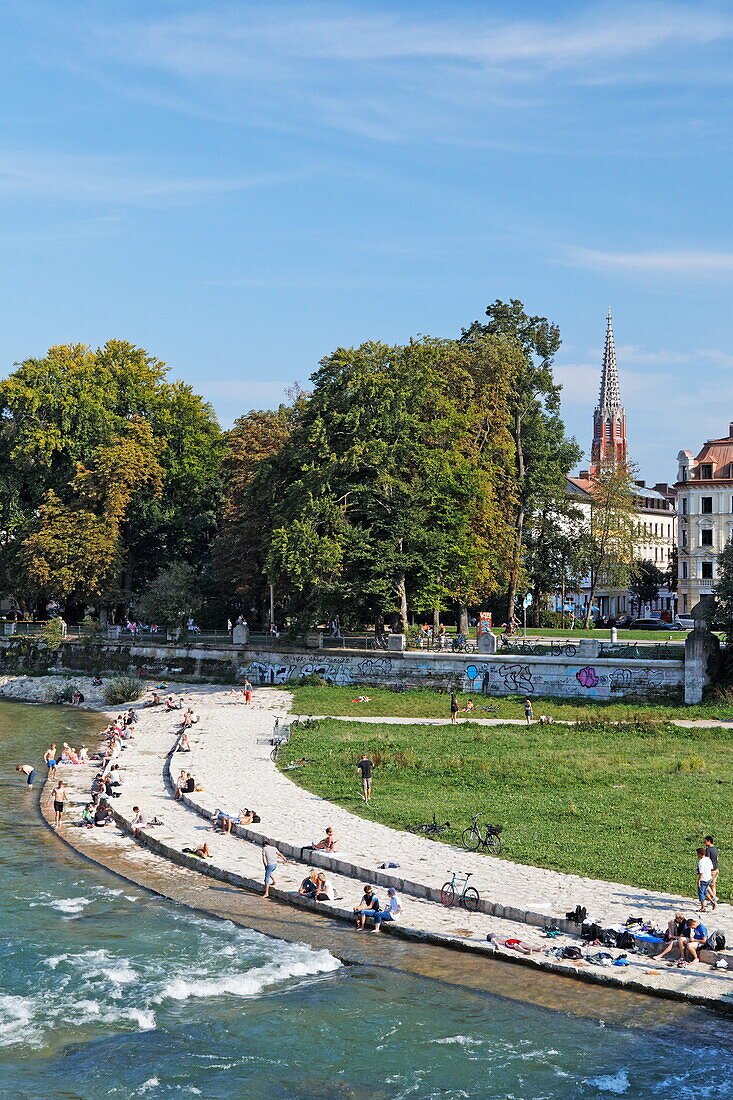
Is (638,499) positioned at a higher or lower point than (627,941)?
higher

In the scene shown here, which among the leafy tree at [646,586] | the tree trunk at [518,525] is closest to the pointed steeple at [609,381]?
the leafy tree at [646,586]

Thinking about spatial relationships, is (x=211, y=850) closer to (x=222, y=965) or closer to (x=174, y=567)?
(x=222, y=965)

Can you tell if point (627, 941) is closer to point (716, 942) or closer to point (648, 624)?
point (716, 942)

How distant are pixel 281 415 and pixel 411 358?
63.3 ft

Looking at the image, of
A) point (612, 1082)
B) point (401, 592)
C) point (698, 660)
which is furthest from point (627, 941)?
point (401, 592)

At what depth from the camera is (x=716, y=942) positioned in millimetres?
21047

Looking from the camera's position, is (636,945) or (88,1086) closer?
(88,1086)

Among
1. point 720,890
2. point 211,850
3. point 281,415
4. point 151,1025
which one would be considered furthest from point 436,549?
point 151,1025

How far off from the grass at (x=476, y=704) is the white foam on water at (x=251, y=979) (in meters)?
28.1

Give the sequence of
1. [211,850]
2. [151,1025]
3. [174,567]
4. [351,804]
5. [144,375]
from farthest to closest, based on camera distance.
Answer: [144,375]
[174,567]
[351,804]
[211,850]
[151,1025]

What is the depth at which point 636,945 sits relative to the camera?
21656mm

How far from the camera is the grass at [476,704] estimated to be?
4900 centimetres

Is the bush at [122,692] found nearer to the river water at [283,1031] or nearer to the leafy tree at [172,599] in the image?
the leafy tree at [172,599]

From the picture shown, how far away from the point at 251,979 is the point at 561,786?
642 inches
